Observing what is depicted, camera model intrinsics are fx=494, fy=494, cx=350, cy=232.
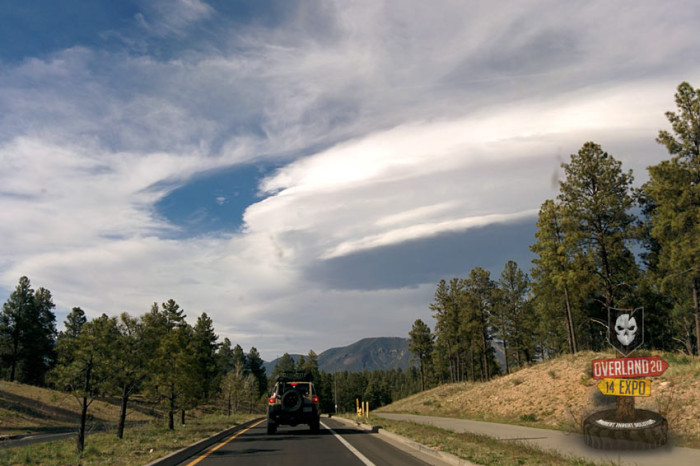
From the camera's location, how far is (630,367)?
38.6ft

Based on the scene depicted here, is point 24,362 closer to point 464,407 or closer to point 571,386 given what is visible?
point 464,407

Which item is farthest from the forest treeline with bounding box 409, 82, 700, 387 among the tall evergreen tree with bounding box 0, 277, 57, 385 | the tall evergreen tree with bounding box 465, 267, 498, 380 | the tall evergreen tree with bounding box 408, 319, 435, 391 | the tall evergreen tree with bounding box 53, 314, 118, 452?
the tall evergreen tree with bounding box 0, 277, 57, 385

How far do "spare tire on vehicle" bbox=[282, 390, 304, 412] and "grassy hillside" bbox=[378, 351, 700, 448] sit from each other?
34.8ft

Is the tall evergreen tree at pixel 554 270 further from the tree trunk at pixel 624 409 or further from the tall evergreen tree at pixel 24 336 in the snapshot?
the tall evergreen tree at pixel 24 336

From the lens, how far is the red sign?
36.9ft

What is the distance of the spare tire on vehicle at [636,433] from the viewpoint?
40.7 feet

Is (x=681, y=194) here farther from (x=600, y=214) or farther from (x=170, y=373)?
(x=170, y=373)

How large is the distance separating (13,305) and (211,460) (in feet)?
210

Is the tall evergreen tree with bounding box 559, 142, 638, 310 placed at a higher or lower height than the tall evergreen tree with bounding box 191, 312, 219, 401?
higher

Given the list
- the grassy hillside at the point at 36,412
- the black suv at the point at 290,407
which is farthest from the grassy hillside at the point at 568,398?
the grassy hillside at the point at 36,412

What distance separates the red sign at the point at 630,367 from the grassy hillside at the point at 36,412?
34546 millimetres

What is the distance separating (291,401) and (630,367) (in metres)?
13.3

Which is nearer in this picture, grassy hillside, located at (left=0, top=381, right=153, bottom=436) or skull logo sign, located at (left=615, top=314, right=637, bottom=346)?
skull logo sign, located at (left=615, top=314, right=637, bottom=346)

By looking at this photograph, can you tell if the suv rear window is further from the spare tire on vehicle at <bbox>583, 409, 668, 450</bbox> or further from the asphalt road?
the spare tire on vehicle at <bbox>583, 409, 668, 450</bbox>
